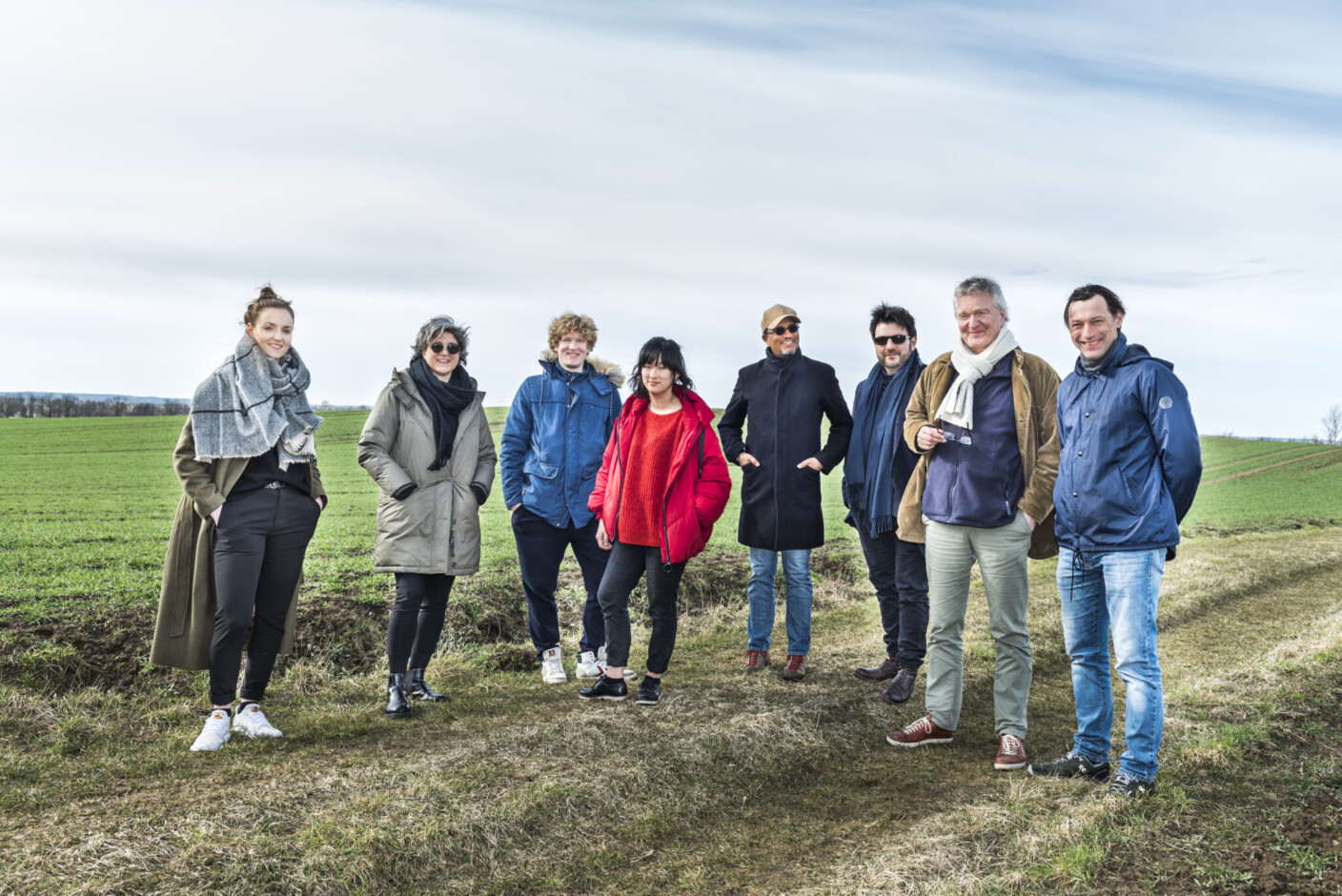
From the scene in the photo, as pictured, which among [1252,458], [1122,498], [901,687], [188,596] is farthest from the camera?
[1252,458]

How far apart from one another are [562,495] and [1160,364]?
3936 mm

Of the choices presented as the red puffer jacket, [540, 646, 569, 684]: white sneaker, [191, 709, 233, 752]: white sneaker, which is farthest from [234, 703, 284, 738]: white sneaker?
the red puffer jacket

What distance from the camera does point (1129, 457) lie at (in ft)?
14.2

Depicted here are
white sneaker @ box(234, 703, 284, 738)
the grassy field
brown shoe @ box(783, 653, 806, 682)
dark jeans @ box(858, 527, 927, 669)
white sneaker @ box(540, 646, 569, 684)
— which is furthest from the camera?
brown shoe @ box(783, 653, 806, 682)

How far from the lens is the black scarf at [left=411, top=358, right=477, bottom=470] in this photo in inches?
225

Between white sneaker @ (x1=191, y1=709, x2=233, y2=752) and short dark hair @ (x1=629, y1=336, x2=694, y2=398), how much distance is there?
325 cm

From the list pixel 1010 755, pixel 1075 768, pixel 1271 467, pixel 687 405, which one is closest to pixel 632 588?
pixel 687 405

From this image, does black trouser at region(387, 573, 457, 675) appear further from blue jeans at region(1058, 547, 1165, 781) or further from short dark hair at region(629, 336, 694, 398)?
blue jeans at region(1058, 547, 1165, 781)

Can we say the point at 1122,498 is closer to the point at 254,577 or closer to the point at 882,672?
the point at 882,672

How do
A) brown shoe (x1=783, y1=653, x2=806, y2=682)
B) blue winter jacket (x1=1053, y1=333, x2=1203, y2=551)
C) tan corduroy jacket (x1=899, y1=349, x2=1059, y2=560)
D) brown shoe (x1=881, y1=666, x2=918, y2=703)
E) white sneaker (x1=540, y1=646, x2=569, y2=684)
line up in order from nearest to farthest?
blue winter jacket (x1=1053, y1=333, x2=1203, y2=551) < tan corduroy jacket (x1=899, y1=349, x2=1059, y2=560) < brown shoe (x1=881, y1=666, x2=918, y2=703) < white sneaker (x1=540, y1=646, x2=569, y2=684) < brown shoe (x1=783, y1=653, x2=806, y2=682)

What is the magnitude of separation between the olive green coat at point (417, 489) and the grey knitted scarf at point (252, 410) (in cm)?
46

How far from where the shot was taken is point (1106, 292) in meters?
4.49

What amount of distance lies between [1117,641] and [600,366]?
13.0ft

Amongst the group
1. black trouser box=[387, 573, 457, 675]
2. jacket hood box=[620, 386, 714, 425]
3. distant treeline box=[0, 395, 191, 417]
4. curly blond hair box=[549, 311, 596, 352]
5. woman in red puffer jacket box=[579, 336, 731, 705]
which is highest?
distant treeline box=[0, 395, 191, 417]
